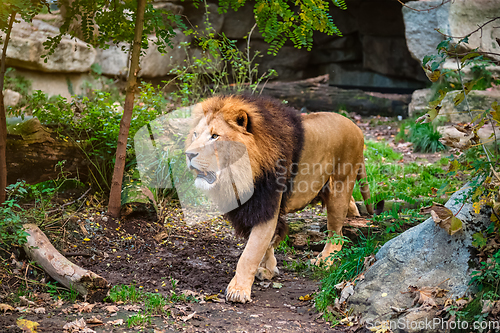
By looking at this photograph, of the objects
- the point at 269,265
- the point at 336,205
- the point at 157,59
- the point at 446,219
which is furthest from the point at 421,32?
the point at 446,219

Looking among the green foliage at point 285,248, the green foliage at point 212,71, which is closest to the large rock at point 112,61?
the green foliage at point 212,71

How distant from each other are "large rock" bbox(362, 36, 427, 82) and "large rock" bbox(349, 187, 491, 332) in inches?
398

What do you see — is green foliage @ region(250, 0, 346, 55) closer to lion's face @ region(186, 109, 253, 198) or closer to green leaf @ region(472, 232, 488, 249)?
lion's face @ region(186, 109, 253, 198)

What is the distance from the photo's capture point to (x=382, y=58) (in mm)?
12445

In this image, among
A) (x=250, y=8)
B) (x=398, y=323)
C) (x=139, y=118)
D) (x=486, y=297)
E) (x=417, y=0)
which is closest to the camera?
(x=486, y=297)

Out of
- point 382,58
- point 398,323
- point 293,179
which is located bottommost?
point 398,323

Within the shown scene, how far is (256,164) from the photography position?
3234 millimetres

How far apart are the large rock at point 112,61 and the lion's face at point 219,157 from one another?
28.0ft

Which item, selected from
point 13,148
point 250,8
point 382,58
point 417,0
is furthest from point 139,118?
point 382,58

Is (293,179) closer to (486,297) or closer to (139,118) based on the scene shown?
(486,297)

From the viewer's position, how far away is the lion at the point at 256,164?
3.18 metres

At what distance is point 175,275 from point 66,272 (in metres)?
0.97

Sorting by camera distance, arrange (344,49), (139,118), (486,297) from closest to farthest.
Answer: (486,297)
(139,118)
(344,49)

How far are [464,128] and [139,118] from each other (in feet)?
11.8
